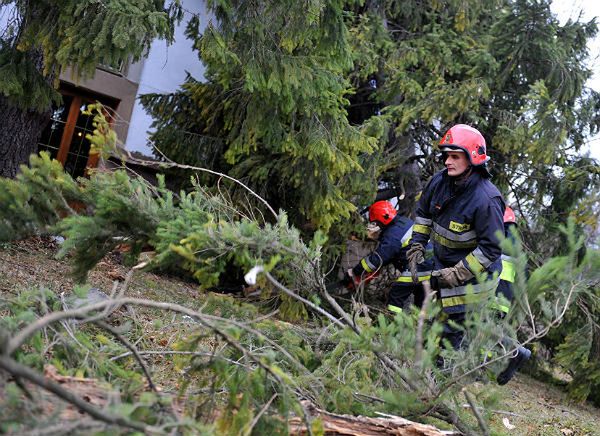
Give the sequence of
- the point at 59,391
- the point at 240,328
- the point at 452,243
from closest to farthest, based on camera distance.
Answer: the point at 59,391, the point at 240,328, the point at 452,243

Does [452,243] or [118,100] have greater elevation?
[118,100]

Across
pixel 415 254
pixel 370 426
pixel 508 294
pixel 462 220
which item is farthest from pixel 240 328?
pixel 508 294

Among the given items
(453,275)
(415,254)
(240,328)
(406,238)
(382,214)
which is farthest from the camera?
(382,214)

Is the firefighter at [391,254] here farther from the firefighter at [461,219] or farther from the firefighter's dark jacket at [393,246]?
the firefighter at [461,219]

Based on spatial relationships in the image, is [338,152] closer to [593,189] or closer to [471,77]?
[471,77]

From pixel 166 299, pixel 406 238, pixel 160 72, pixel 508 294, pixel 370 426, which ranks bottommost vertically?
pixel 166 299

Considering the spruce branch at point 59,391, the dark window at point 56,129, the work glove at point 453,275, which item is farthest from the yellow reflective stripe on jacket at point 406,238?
the dark window at point 56,129

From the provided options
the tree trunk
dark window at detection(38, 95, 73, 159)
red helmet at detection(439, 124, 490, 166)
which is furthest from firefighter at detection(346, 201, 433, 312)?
dark window at detection(38, 95, 73, 159)

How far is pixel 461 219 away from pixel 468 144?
569 mm

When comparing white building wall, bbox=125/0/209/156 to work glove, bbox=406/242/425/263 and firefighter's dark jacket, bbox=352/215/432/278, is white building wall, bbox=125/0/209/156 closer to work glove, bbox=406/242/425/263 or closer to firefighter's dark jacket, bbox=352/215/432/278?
firefighter's dark jacket, bbox=352/215/432/278

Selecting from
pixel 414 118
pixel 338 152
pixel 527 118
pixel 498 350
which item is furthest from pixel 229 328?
pixel 527 118

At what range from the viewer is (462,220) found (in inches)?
192

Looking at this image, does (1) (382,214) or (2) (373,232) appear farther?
(2) (373,232)

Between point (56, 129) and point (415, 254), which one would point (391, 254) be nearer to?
point (415, 254)
